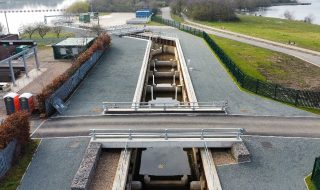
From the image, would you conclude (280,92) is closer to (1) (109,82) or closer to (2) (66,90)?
(1) (109,82)

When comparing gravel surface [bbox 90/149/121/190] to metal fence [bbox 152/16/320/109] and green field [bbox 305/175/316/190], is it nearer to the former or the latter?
→ green field [bbox 305/175/316/190]

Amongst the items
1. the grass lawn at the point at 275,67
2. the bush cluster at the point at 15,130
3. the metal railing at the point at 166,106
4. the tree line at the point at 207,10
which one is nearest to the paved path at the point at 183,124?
the metal railing at the point at 166,106

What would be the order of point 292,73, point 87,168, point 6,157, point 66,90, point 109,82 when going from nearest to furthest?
point 87,168
point 6,157
point 66,90
point 109,82
point 292,73

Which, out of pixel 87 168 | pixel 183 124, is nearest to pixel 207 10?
pixel 183 124

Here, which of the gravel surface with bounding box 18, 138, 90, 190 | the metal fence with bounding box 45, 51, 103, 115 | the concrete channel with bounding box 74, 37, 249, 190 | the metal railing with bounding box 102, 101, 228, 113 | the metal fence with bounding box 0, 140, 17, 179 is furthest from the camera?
the metal railing with bounding box 102, 101, 228, 113

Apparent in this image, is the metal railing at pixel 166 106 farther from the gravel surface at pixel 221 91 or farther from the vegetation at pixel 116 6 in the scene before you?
the vegetation at pixel 116 6

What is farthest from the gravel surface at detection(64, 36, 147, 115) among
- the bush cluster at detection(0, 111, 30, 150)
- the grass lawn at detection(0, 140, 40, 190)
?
the grass lawn at detection(0, 140, 40, 190)

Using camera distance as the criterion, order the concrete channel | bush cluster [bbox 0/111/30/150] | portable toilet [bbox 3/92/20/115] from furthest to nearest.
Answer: portable toilet [bbox 3/92/20/115] < the concrete channel < bush cluster [bbox 0/111/30/150]
